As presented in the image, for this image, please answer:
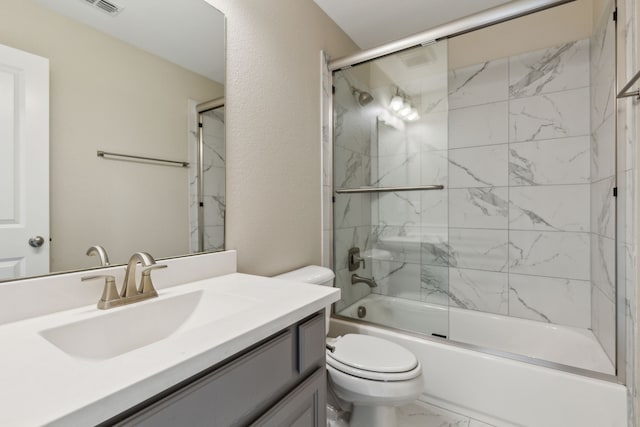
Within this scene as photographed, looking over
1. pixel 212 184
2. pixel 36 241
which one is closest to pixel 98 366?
pixel 36 241

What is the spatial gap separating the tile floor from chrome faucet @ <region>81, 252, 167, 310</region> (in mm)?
1365

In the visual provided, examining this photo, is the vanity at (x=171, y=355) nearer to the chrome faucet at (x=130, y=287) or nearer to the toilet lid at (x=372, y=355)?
the chrome faucet at (x=130, y=287)

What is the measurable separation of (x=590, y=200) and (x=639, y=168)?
3.00 ft

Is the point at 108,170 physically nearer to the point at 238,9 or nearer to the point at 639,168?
the point at 238,9

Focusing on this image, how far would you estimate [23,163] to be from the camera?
74cm

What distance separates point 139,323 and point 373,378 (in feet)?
2.86

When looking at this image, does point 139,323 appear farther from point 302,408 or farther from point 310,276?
point 310,276

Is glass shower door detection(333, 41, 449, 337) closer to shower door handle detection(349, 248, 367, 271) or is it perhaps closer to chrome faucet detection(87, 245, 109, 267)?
shower door handle detection(349, 248, 367, 271)

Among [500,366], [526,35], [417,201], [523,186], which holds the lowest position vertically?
[500,366]

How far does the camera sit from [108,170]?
35.8 inches

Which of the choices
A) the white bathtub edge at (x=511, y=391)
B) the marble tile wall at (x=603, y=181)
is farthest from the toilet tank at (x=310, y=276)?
the marble tile wall at (x=603, y=181)

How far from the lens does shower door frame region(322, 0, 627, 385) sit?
4.13ft

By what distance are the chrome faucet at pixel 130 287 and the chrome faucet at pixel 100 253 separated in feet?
0.12

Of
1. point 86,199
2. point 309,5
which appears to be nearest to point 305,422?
point 86,199
